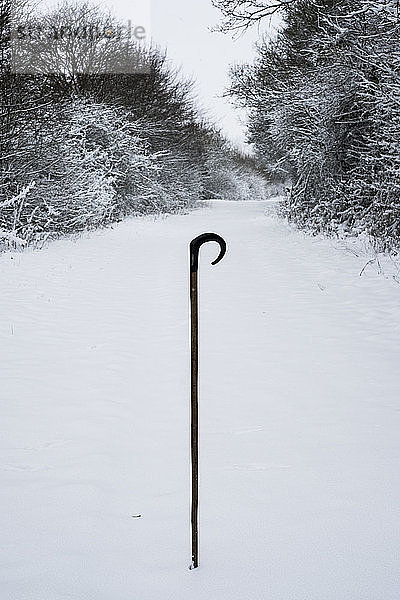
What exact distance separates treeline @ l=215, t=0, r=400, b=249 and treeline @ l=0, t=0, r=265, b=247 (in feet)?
16.8

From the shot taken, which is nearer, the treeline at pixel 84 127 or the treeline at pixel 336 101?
the treeline at pixel 336 101

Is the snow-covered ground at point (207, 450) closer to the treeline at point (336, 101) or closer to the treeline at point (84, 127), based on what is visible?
the treeline at point (336, 101)

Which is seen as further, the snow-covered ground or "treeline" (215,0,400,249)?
"treeline" (215,0,400,249)

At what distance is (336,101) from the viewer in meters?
11.8

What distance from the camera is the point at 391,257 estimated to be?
8.71 m

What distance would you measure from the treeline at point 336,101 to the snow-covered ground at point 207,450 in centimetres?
428

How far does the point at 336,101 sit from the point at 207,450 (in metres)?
10.6

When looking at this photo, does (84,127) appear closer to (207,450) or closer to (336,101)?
(336,101)

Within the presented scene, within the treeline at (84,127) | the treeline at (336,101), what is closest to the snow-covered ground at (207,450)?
the treeline at (336,101)

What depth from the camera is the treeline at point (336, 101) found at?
9.12m

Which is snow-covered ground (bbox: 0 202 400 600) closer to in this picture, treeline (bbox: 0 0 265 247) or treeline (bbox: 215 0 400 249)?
treeline (bbox: 215 0 400 249)

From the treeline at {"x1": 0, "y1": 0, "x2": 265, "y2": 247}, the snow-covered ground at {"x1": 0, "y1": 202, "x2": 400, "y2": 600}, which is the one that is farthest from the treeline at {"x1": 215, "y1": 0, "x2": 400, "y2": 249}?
the treeline at {"x1": 0, "y1": 0, "x2": 265, "y2": 247}

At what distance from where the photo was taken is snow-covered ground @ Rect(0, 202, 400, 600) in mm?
1994

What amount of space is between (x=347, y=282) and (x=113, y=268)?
392 cm
